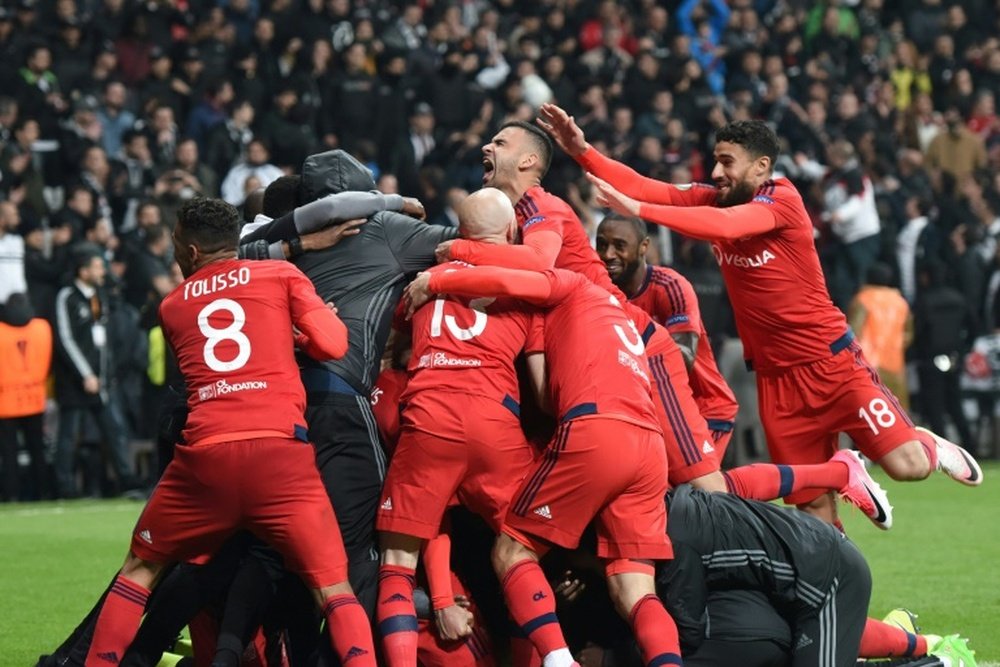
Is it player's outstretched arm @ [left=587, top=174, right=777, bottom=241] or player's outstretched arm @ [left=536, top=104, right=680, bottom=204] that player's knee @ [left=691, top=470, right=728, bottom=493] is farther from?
player's outstretched arm @ [left=536, top=104, right=680, bottom=204]

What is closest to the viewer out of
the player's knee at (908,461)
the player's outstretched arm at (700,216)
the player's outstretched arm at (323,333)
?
the player's outstretched arm at (323,333)

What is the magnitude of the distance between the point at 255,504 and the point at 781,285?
11.1 feet

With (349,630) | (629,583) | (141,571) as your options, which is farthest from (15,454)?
(629,583)

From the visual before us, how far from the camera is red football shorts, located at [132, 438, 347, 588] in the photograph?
689cm

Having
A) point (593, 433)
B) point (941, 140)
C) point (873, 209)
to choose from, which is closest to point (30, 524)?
point (593, 433)

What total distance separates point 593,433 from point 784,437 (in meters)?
2.41

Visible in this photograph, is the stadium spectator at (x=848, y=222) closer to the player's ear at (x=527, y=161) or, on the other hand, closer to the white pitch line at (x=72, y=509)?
the white pitch line at (x=72, y=509)

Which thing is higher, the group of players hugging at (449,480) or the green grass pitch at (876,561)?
the group of players hugging at (449,480)

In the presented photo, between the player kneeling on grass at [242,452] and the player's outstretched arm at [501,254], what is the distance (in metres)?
0.70

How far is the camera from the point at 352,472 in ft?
24.4

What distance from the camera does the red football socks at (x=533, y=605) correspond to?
6906 millimetres

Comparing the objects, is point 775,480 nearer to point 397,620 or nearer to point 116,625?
point 397,620

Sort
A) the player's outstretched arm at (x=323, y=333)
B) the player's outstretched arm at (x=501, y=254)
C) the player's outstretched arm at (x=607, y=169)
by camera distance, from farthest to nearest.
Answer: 1. the player's outstretched arm at (x=607, y=169)
2. the player's outstretched arm at (x=501, y=254)
3. the player's outstretched arm at (x=323, y=333)

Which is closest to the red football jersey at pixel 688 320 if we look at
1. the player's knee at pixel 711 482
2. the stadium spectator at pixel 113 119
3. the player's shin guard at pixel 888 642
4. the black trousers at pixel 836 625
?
the player's knee at pixel 711 482
